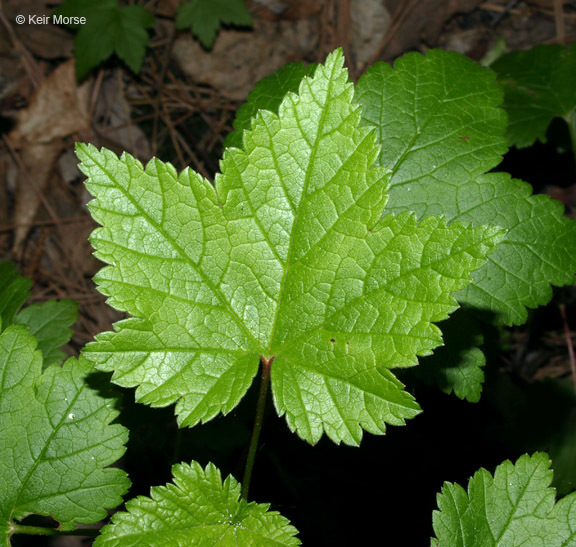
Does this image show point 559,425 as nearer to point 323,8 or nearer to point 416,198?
point 416,198

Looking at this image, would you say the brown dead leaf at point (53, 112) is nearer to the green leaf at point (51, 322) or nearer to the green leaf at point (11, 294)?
the green leaf at point (11, 294)

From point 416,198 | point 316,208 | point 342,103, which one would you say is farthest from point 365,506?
point 342,103

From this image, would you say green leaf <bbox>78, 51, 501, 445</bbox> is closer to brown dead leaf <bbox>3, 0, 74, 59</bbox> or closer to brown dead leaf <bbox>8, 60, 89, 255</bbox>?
brown dead leaf <bbox>8, 60, 89, 255</bbox>

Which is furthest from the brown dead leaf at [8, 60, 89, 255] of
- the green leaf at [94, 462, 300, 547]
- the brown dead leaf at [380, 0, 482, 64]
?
the green leaf at [94, 462, 300, 547]

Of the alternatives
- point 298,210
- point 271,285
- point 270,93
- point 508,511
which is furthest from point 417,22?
point 508,511

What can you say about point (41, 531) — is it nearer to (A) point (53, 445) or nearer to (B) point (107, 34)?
(A) point (53, 445)

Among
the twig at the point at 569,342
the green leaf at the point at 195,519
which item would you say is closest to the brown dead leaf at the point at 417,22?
the twig at the point at 569,342
